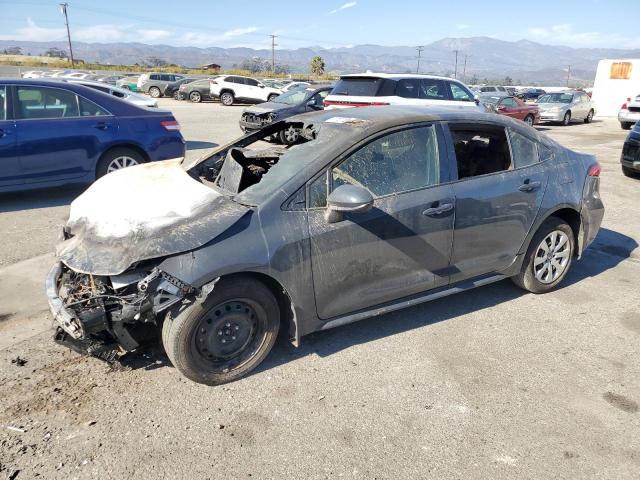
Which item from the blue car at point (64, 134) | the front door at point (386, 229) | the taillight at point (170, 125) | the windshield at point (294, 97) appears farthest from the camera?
the windshield at point (294, 97)

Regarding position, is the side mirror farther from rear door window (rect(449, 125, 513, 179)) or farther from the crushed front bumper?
the crushed front bumper

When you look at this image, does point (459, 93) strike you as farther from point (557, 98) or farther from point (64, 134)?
point (557, 98)

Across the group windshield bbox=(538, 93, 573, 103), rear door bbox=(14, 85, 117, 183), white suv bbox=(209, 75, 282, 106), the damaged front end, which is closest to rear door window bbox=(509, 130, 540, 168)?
the damaged front end

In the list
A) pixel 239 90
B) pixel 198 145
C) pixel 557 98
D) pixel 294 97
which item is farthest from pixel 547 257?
pixel 239 90

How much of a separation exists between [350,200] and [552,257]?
2.43m

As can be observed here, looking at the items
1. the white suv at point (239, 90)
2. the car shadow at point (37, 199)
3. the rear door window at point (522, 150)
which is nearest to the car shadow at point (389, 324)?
the rear door window at point (522, 150)

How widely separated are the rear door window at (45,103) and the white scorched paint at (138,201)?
345 centimetres

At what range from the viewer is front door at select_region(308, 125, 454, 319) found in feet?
10.3

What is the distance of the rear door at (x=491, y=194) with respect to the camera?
3680mm

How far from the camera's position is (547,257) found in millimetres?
4348

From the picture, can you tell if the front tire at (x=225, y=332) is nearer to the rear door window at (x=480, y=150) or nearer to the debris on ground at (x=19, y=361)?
the debris on ground at (x=19, y=361)

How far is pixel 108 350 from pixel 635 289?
462 cm

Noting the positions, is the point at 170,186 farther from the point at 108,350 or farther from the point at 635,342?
the point at 635,342

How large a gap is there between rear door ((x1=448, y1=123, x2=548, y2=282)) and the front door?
16 cm
